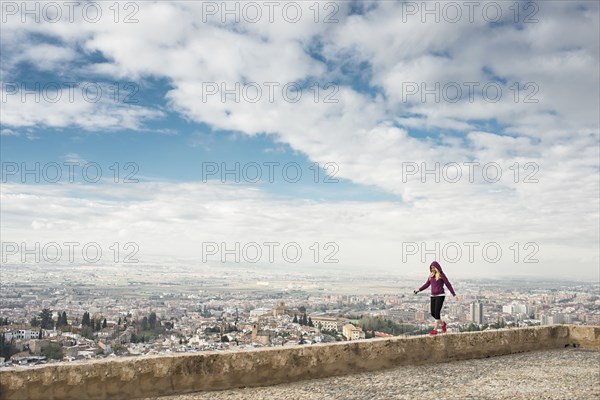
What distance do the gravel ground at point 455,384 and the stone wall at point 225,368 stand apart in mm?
161

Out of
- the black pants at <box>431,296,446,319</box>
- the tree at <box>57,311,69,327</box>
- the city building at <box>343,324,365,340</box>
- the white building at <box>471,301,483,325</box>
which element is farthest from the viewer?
the tree at <box>57,311,69,327</box>

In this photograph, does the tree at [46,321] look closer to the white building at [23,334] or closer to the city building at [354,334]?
the white building at [23,334]

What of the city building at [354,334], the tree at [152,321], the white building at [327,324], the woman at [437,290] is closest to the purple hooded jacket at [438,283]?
the woman at [437,290]

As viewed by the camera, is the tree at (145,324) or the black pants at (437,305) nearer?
the black pants at (437,305)

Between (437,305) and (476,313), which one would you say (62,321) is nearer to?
(476,313)

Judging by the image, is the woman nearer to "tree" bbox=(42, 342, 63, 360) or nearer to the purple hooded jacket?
the purple hooded jacket

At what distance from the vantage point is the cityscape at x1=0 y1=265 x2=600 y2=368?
42.9ft

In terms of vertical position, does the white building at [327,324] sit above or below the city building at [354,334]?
below

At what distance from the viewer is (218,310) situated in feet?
110

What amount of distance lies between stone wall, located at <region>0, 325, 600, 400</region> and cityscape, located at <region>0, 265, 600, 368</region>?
397mm

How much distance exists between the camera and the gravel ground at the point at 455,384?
5992 millimetres

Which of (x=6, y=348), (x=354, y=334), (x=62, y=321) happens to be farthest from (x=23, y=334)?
(x=354, y=334)

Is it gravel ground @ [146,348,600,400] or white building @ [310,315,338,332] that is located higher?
gravel ground @ [146,348,600,400]

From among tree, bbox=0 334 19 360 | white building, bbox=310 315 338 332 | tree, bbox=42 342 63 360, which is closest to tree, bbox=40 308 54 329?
tree, bbox=0 334 19 360
